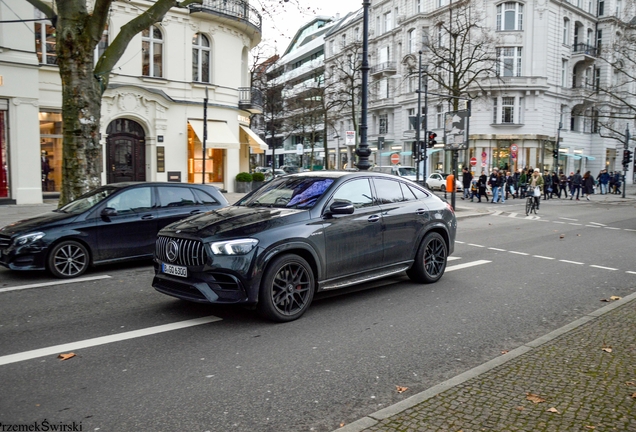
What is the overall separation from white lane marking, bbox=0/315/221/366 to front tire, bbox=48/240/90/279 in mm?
3446

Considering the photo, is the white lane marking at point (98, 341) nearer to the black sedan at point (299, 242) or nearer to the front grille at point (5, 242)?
the black sedan at point (299, 242)

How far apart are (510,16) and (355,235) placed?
49173 millimetres

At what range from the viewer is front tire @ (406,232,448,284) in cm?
801

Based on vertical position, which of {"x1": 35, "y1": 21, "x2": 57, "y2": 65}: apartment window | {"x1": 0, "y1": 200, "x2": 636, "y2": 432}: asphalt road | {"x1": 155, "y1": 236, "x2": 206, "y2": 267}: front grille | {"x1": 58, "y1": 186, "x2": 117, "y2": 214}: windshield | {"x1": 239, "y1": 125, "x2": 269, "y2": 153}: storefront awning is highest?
{"x1": 35, "y1": 21, "x2": 57, "y2": 65}: apartment window

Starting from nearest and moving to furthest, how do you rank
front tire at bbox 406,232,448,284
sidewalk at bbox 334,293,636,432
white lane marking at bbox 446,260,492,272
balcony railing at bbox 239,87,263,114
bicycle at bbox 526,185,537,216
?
sidewalk at bbox 334,293,636,432
front tire at bbox 406,232,448,284
white lane marking at bbox 446,260,492,272
bicycle at bbox 526,185,537,216
balcony railing at bbox 239,87,263,114

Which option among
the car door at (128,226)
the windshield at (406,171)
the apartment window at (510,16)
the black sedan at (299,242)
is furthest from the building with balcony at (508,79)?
the black sedan at (299,242)

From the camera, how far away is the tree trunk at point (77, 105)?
1188 centimetres

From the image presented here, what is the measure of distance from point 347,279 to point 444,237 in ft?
7.65

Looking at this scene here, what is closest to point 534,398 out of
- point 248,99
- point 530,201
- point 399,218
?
point 399,218

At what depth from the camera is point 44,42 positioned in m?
21.9

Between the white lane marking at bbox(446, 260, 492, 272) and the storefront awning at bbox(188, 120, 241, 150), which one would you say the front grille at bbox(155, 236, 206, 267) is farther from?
the storefront awning at bbox(188, 120, 241, 150)

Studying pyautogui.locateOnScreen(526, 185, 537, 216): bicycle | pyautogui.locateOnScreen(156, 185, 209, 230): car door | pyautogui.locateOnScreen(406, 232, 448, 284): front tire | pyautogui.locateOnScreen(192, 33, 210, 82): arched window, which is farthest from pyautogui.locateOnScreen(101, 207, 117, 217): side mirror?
pyautogui.locateOnScreen(192, 33, 210, 82): arched window

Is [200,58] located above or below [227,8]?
below

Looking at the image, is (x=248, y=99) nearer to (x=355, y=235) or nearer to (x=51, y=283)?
(x=51, y=283)
